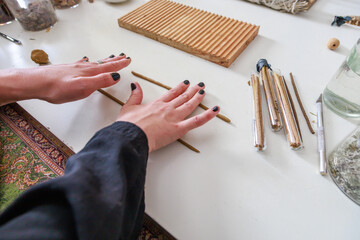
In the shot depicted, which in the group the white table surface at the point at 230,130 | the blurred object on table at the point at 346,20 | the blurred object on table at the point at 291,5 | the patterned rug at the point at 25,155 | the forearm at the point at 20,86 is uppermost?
the blurred object on table at the point at 291,5

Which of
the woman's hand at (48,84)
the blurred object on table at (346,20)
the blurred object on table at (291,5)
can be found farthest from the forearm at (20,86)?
the blurred object on table at (346,20)

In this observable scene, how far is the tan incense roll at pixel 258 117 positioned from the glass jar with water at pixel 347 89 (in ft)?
0.58

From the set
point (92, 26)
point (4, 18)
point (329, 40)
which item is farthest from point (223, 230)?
point (4, 18)

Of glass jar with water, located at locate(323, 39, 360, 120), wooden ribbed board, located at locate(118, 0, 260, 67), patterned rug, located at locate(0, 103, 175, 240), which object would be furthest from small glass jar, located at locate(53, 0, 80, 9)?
glass jar with water, located at locate(323, 39, 360, 120)

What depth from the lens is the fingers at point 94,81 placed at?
0.55m

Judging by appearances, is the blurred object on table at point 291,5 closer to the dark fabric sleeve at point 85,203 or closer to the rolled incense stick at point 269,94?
the rolled incense stick at point 269,94

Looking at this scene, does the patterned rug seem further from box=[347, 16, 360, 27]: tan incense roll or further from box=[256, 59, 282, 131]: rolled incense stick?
box=[347, 16, 360, 27]: tan incense roll

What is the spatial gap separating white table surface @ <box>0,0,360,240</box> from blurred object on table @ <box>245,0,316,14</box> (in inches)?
1.1

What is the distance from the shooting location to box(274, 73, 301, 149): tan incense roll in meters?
0.48

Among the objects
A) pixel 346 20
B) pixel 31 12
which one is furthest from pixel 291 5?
pixel 31 12

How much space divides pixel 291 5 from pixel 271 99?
1.92 feet

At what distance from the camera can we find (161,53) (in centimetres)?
76

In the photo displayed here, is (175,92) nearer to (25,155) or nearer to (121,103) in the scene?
(121,103)

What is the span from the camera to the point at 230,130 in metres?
0.53
